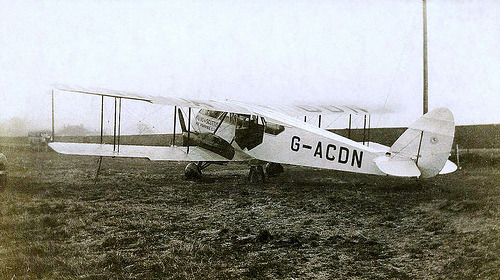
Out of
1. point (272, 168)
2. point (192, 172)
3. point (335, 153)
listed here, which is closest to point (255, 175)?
point (272, 168)

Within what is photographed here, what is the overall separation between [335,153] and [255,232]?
127 inches

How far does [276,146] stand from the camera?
7.82 m

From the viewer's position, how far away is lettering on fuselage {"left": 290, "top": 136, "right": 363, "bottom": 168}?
6.54 metres

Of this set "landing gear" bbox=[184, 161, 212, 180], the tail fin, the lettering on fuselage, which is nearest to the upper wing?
the lettering on fuselage

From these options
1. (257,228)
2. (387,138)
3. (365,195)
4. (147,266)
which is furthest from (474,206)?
(387,138)

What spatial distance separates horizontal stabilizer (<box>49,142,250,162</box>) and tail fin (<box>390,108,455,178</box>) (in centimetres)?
394

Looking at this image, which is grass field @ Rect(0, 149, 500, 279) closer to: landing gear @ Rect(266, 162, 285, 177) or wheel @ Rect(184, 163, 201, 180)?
wheel @ Rect(184, 163, 201, 180)

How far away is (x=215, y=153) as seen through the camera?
8.38 meters

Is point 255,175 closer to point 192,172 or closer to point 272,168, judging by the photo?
point 272,168

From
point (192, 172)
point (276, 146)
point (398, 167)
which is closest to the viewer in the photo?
point (398, 167)

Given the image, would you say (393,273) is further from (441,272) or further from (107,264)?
(107,264)

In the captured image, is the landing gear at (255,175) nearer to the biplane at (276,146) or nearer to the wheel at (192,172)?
the biplane at (276,146)

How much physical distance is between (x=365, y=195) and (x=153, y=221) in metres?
3.69

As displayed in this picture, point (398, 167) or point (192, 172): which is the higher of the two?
point (398, 167)
